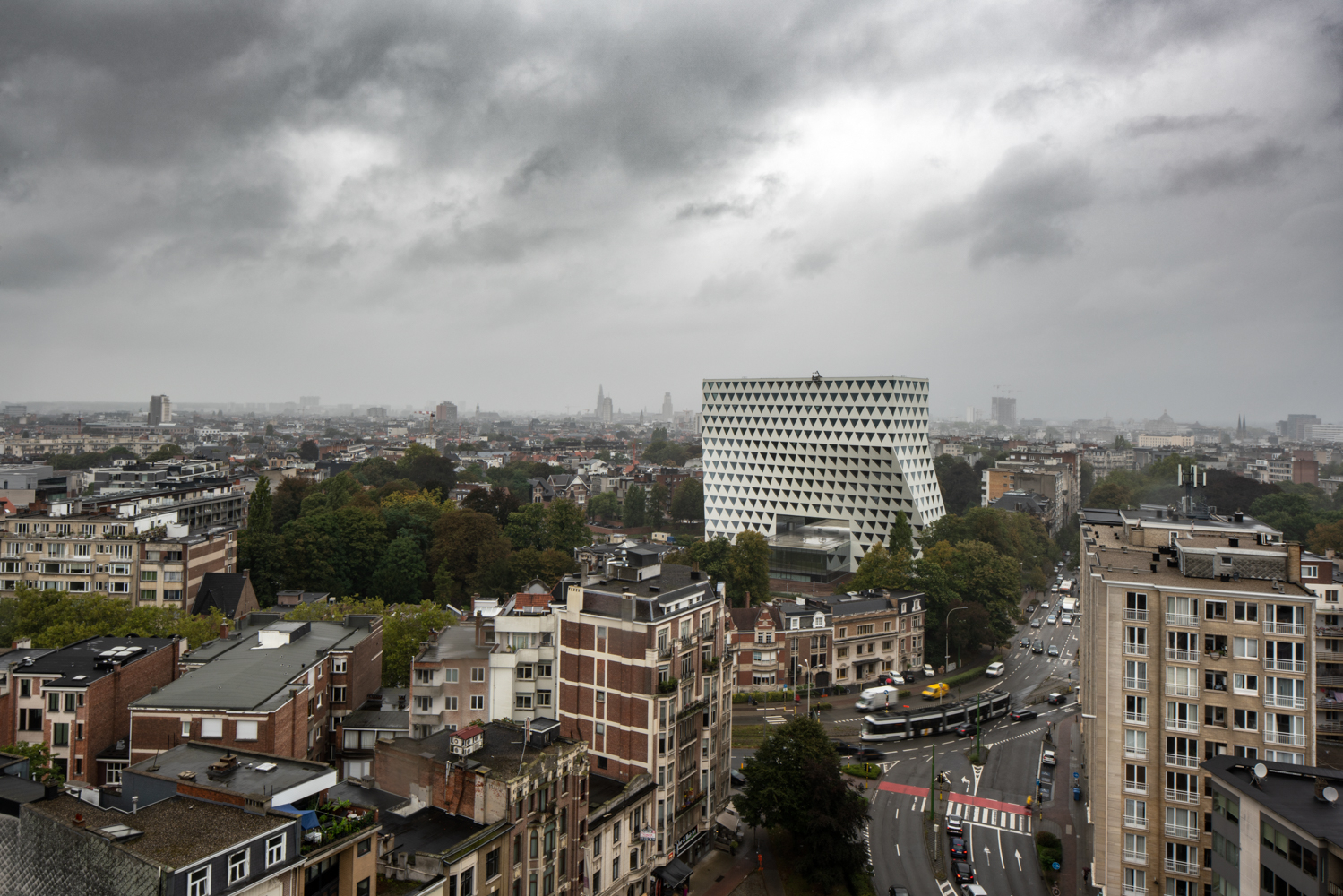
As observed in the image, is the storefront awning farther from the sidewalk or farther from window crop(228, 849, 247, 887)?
window crop(228, 849, 247, 887)

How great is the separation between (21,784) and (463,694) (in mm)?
23398

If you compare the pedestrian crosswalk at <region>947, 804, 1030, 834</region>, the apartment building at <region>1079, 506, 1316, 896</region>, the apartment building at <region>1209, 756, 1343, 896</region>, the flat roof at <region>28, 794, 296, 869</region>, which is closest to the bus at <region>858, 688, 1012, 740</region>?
the pedestrian crosswalk at <region>947, 804, 1030, 834</region>

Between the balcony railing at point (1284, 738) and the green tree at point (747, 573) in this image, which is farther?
the green tree at point (747, 573)

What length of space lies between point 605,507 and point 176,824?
13646 cm

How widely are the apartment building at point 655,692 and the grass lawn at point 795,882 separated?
4.32 metres

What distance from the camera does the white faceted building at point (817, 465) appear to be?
119 metres

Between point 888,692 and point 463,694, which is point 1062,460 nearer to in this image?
point 888,692

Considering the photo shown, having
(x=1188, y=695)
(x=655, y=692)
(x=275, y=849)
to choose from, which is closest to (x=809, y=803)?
(x=655, y=692)

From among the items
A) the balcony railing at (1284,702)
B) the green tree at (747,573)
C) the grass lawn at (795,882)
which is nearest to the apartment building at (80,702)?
the grass lawn at (795,882)

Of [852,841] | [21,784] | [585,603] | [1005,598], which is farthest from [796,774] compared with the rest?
[1005,598]

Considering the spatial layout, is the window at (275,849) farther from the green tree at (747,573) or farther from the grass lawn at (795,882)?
the green tree at (747,573)

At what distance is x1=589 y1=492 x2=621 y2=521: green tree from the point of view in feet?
527

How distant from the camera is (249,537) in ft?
279

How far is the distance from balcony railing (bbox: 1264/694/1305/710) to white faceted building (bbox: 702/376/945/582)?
252 feet
